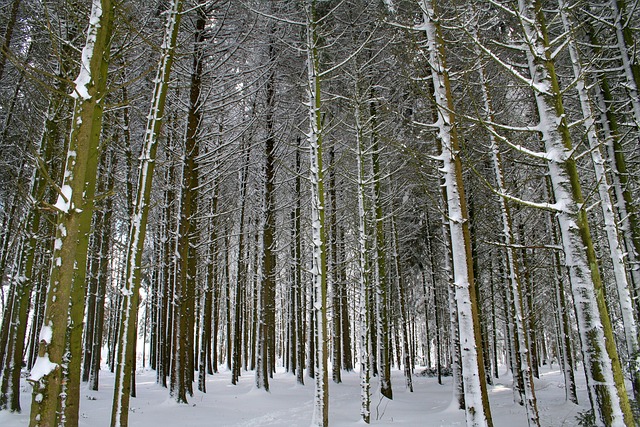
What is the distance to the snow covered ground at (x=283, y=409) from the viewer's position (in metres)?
8.68

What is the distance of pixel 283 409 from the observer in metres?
11.1

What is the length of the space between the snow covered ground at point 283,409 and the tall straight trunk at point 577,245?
581 cm

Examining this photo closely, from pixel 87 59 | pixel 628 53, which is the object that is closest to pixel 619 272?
pixel 628 53

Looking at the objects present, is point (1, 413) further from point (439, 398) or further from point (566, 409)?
point (566, 409)

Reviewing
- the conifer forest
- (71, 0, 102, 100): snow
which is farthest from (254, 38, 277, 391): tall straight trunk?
(71, 0, 102, 100): snow

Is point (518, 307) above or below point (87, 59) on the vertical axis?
below

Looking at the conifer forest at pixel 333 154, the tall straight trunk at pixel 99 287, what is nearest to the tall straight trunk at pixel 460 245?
the conifer forest at pixel 333 154

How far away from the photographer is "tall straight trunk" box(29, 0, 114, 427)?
307 cm

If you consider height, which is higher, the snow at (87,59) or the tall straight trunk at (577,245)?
the snow at (87,59)

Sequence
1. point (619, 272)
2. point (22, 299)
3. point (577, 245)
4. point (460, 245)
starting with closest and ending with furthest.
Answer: point (577, 245)
point (460, 245)
point (619, 272)
point (22, 299)

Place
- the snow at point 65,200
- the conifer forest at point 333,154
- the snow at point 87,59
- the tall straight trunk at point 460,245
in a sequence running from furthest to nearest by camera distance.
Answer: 1. the tall straight trunk at point 460,245
2. the conifer forest at point 333,154
3. the snow at point 87,59
4. the snow at point 65,200

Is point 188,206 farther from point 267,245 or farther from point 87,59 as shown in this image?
point 87,59

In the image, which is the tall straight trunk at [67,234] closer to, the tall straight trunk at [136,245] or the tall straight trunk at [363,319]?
the tall straight trunk at [136,245]

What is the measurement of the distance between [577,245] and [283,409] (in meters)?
9.72
